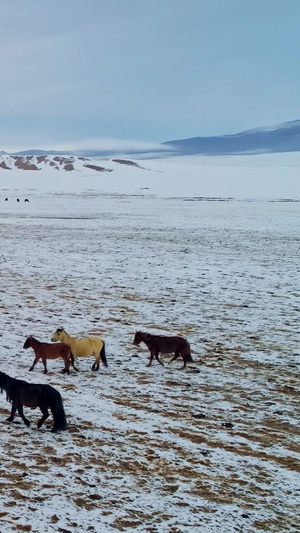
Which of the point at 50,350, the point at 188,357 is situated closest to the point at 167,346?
the point at 188,357

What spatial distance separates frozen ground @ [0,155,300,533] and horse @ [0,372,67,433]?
190mm

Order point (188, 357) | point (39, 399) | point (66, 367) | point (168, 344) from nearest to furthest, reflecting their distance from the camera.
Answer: point (39, 399) < point (66, 367) < point (168, 344) < point (188, 357)

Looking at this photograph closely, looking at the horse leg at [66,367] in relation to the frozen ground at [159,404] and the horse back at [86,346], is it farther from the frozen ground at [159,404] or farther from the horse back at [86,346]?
the horse back at [86,346]

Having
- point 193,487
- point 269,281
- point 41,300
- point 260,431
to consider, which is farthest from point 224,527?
point 269,281

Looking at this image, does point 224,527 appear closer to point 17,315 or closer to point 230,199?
point 17,315

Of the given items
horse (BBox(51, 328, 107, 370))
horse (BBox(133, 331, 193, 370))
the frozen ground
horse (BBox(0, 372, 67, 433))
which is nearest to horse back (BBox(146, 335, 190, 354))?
horse (BBox(133, 331, 193, 370))

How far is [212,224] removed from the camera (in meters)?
34.5

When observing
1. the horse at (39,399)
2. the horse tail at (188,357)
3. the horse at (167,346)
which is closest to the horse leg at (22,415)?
the horse at (39,399)

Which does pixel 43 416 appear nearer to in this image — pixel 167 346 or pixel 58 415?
pixel 58 415

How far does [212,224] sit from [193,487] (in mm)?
30418

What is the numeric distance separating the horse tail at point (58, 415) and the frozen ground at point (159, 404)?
0.58ft

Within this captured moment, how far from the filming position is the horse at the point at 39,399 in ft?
18.4

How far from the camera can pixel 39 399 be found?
18.4 feet

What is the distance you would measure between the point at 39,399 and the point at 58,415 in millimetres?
276
